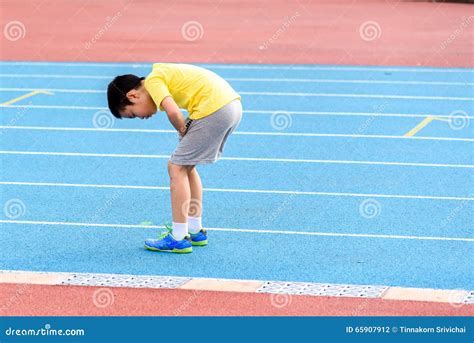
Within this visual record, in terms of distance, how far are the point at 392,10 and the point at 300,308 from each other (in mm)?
21564

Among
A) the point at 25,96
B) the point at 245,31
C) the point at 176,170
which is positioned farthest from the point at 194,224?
the point at 245,31

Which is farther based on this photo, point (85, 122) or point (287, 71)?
point (287, 71)

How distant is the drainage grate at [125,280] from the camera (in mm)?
6074

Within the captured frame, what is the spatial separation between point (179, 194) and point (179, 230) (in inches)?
10.1

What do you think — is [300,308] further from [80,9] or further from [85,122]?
[80,9]

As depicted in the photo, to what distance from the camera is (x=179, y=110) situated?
6.44 metres

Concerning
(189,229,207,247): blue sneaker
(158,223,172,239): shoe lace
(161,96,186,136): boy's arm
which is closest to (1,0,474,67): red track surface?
(158,223,172,239): shoe lace

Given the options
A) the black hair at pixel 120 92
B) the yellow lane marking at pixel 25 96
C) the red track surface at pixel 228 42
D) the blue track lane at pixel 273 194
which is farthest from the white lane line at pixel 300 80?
the black hair at pixel 120 92

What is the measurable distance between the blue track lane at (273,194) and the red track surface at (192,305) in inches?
16.5

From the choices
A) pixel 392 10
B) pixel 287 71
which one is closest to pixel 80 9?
pixel 392 10

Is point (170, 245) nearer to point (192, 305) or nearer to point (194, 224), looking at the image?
point (194, 224)

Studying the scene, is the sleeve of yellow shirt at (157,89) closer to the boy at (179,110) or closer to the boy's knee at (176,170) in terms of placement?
the boy at (179,110)

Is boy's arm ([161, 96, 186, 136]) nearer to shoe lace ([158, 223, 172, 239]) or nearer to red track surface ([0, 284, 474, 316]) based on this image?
shoe lace ([158, 223, 172, 239])

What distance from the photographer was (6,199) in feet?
27.2
